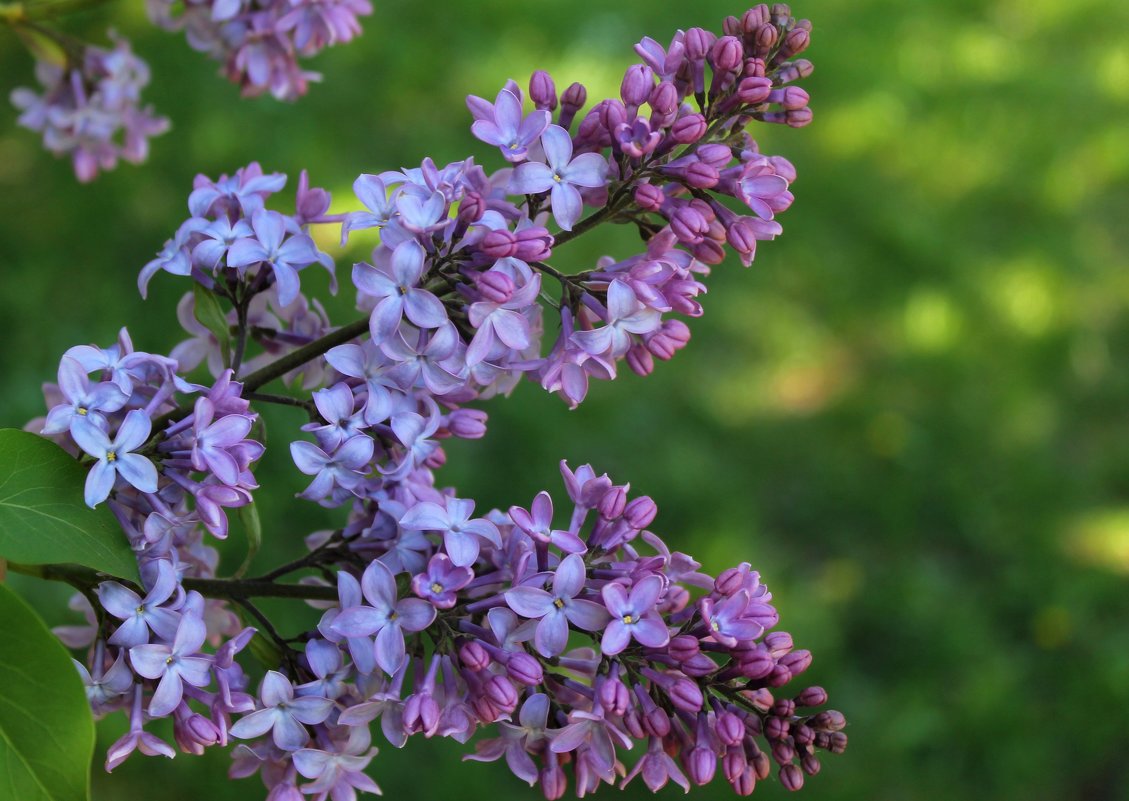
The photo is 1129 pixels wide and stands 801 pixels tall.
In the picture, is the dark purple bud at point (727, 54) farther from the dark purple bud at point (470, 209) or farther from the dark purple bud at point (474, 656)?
the dark purple bud at point (474, 656)

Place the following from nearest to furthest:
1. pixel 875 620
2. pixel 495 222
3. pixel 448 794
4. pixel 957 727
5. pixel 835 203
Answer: pixel 495 222, pixel 448 794, pixel 957 727, pixel 875 620, pixel 835 203

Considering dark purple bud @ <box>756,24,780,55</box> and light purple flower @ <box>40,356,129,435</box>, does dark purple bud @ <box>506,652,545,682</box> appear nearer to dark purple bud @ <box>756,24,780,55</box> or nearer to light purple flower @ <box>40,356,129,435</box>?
light purple flower @ <box>40,356,129,435</box>

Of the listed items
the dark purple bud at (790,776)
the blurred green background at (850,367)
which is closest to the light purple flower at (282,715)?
the dark purple bud at (790,776)

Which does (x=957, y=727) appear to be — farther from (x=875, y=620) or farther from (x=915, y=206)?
(x=915, y=206)

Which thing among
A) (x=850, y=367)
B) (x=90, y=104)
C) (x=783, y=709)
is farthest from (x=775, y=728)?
(x=850, y=367)

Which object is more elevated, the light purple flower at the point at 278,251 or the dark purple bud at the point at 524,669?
the light purple flower at the point at 278,251

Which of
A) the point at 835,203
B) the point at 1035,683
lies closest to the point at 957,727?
the point at 1035,683

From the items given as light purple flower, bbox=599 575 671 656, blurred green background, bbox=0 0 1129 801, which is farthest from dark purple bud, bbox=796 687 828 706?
blurred green background, bbox=0 0 1129 801
